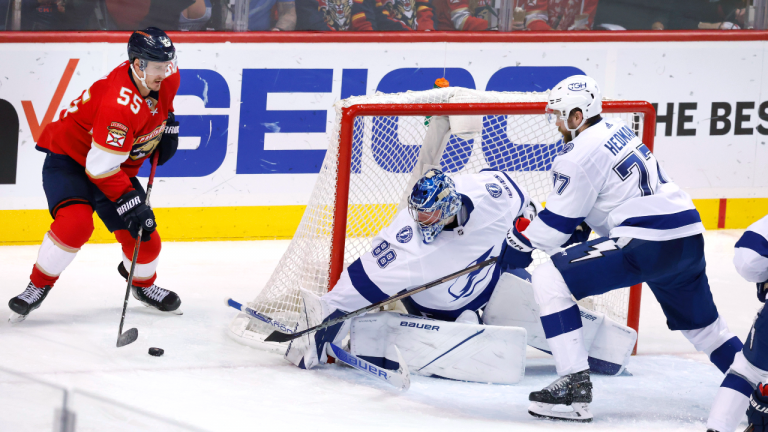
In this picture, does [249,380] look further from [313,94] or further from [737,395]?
[313,94]

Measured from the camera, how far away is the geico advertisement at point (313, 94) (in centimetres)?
478

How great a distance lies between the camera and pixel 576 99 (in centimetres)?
288

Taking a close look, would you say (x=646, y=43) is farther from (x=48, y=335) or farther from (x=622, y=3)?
(x=48, y=335)

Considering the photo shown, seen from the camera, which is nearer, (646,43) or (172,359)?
(172,359)

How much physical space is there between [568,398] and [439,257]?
2.13ft

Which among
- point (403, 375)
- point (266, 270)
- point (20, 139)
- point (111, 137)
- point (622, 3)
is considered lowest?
point (266, 270)

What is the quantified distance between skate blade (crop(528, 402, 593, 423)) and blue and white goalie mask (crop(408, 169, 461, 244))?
0.67m

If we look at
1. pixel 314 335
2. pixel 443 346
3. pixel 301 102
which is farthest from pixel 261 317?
pixel 301 102

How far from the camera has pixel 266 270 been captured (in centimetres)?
474

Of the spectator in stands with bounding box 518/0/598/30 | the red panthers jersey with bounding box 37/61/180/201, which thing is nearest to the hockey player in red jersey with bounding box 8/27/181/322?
the red panthers jersey with bounding box 37/61/180/201

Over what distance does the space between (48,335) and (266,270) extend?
139 cm

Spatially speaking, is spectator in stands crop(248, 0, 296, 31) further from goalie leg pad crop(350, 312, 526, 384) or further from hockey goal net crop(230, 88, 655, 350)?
goalie leg pad crop(350, 312, 526, 384)

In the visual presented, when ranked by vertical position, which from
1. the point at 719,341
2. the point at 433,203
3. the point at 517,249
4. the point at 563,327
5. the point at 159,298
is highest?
the point at 433,203

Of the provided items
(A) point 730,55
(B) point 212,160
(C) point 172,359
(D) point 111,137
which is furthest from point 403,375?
(A) point 730,55
